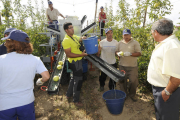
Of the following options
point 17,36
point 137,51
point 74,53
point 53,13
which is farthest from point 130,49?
point 53,13

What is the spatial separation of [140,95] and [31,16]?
849 cm

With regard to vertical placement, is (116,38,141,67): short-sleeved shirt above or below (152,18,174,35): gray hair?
below

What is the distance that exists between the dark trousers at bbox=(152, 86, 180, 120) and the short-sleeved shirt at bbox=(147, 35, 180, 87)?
16 centimetres

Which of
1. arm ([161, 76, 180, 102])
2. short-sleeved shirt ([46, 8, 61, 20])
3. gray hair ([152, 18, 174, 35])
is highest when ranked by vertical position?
short-sleeved shirt ([46, 8, 61, 20])

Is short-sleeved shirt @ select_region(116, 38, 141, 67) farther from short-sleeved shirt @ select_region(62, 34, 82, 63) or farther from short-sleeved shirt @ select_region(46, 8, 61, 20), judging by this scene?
short-sleeved shirt @ select_region(46, 8, 61, 20)

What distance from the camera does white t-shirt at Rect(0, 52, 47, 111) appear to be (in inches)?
59.1

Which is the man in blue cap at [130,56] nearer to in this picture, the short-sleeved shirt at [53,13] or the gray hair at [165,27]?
the gray hair at [165,27]

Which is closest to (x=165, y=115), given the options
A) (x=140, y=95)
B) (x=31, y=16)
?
(x=140, y=95)

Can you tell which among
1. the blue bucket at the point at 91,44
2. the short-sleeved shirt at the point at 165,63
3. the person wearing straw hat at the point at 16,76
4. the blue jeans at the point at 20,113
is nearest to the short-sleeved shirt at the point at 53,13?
the blue bucket at the point at 91,44

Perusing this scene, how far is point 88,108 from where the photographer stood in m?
3.57

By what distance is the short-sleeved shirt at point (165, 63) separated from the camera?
1.56 meters

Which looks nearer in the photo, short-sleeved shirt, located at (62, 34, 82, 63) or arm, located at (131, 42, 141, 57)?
short-sleeved shirt, located at (62, 34, 82, 63)

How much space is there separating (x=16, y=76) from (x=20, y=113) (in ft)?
1.75

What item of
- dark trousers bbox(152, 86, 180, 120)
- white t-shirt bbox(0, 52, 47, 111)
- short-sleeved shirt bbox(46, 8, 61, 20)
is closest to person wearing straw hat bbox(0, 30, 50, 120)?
white t-shirt bbox(0, 52, 47, 111)
